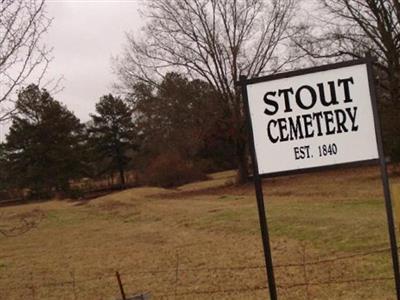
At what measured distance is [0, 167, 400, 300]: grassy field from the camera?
8562 mm

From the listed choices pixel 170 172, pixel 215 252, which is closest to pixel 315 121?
pixel 215 252

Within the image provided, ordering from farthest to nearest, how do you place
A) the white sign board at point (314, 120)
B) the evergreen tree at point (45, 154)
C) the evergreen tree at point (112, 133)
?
the evergreen tree at point (112, 133)
the evergreen tree at point (45, 154)
the white sign board at point (314, 120)

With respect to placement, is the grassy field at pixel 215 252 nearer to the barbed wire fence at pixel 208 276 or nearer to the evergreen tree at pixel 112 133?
the barbed wire fence at pixel 208 276

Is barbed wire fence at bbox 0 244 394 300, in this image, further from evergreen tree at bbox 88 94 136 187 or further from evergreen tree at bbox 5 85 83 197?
evergreen tree at bbox 88 94 136 187

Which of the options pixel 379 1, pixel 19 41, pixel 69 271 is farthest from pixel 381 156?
pixel 379 1

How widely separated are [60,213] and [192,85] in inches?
480

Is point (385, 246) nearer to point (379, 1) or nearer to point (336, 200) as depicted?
point (336, 200)

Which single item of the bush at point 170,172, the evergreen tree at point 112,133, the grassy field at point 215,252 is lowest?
the grassy field at point 215,252

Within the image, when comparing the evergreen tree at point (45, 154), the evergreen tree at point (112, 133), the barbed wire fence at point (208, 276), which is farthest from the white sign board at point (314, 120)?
the evergreen tree at point (112, 133)

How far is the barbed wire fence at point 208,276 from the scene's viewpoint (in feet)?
26.6

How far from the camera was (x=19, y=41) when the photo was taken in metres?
6.70

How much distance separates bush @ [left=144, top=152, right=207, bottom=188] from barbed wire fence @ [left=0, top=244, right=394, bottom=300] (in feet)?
111

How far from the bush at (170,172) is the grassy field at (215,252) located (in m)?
21.6

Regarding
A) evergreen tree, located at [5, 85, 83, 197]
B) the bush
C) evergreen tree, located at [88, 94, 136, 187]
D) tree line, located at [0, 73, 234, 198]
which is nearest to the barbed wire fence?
tree line, located at [0, 73, 234, 198]
